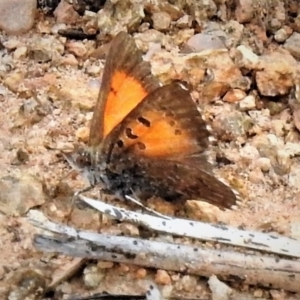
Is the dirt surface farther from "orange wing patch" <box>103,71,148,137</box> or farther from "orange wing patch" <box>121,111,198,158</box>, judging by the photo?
"orange wing patch" <box>103,71,148,137</box>

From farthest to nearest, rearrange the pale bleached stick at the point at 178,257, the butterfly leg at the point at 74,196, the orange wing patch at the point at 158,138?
the butterfly leg at the point at 74,196
the orange wing patch at the point at 158,138
the pale bleached stick at the point at 178,257

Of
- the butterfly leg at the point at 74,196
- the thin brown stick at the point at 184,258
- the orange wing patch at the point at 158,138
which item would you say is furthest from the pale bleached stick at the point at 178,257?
Result: the orange wing patch at the point at 158,138

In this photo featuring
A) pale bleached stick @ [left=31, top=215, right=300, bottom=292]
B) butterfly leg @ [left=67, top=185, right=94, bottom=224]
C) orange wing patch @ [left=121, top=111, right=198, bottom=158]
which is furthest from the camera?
butterfly leg @ [left=67, top=185, right=94, bottom=224]

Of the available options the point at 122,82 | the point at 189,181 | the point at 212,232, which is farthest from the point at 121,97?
the point at 212,232

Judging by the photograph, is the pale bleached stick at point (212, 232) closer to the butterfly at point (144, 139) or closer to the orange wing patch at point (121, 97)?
the butterfly at point (144, 139)

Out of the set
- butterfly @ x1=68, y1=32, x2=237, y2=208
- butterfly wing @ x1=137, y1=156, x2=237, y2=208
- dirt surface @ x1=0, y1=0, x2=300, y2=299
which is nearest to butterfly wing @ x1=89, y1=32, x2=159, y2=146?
butterfly @ x1=68, y1=32, x2=237, y2=208

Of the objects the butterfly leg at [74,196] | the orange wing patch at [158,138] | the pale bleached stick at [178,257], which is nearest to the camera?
the pale bleached stick at [178,257]
